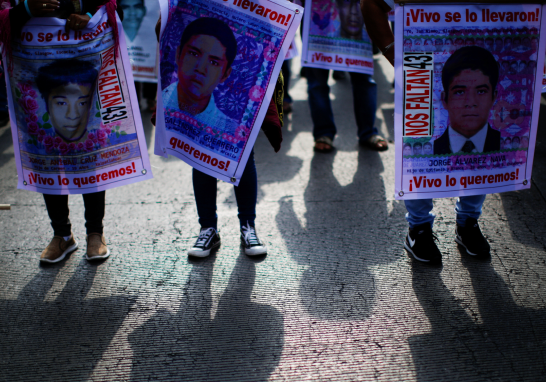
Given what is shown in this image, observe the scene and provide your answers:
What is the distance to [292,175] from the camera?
171 inches

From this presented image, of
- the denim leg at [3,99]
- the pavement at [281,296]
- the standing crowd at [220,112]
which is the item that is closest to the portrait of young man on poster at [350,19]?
the pavement at [281,296]

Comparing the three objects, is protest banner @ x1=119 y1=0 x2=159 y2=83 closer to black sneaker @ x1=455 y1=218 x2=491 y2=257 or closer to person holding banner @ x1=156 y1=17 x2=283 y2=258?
person holding banner @ x1=156 y1=17 x2=283 y2=258

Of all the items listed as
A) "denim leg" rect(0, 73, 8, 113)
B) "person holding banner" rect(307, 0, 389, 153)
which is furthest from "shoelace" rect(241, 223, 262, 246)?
"denim leg" rect(0, 73, 8, 113)

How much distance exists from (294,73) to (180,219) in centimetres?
458

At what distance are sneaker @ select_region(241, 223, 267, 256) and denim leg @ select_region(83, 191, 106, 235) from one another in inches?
34.9

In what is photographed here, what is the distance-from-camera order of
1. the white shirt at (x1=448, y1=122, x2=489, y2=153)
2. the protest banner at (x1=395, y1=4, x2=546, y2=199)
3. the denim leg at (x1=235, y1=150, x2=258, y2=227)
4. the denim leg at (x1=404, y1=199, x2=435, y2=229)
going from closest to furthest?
the protest banner at (x1=395, y1=4, x2=546, y2=199) < the white shirt at (x1=448, y1=122, x2=489, y2=153) < the denim leg at (x1=404, y1=199, x2=435, y2=229) < the denim leg at (x1=235, y1=150, x2=258, y2=227)

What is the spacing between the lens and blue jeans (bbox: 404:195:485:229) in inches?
116

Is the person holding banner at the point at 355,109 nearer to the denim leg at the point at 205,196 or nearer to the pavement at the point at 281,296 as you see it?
the pavement at the point at 281,296

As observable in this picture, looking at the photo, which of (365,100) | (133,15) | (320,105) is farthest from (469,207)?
(133,15)

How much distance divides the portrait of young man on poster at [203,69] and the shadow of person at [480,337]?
4.69 feet

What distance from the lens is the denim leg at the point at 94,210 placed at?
3.09 metres

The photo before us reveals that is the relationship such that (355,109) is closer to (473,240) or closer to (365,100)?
(365,100)

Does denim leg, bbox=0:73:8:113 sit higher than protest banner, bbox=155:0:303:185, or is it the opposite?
protest banner, bbox=155:0:303:185

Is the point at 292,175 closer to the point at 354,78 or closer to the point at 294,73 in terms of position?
the point at 354,78
